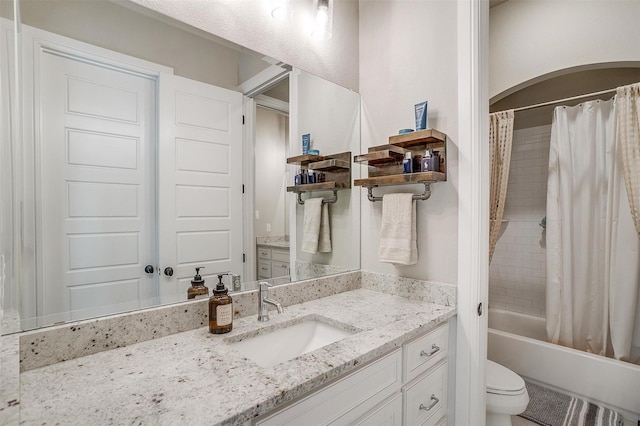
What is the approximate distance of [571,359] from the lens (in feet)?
7.02

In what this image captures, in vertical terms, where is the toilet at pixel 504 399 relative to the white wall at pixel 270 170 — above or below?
below

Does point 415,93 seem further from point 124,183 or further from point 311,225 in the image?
point 124,183

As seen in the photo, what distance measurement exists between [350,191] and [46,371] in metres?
1.42

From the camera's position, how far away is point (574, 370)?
6.97 ft

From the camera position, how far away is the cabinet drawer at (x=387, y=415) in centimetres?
97

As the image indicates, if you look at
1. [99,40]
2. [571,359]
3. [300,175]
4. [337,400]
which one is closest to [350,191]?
[300,175]

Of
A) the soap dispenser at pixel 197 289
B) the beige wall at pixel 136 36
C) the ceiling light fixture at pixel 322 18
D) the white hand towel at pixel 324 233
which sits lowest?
the soap dispenser at pixel 197 289

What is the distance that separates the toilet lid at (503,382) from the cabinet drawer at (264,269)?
127 centimetres

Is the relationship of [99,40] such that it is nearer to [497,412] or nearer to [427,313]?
[427,313]

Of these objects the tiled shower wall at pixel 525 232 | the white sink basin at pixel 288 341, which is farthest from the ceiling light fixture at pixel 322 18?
the tiled shower wall at pixel 525 232

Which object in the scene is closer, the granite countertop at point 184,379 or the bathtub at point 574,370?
the granite countertop at point 184,379

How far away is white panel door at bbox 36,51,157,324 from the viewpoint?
0.90m

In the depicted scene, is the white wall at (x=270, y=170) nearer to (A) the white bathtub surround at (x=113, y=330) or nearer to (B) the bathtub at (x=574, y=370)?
(A) the white bathtub surround at (x=113, y=330)

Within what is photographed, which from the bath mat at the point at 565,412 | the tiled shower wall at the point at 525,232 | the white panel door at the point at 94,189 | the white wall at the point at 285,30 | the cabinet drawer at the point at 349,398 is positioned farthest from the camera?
the tiled shower wall at the point at 525,232
